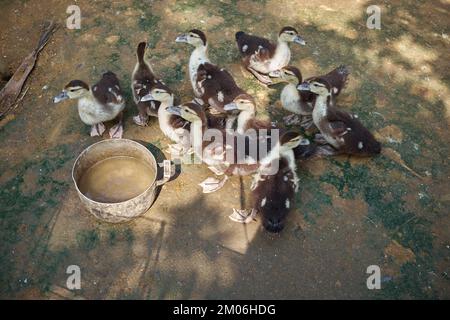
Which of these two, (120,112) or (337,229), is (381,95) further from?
(120,112)

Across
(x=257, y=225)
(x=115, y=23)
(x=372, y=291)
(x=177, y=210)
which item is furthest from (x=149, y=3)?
(x=372, y=291)

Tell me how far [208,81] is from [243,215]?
178 cm

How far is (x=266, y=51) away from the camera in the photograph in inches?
216

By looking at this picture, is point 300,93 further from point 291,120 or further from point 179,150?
point 179,150

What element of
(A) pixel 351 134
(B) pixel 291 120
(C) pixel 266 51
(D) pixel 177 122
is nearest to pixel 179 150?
(D) pixel 177 122

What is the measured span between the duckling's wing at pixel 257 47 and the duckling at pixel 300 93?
14.8 inches

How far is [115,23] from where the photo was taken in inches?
247

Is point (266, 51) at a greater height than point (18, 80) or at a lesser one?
greater

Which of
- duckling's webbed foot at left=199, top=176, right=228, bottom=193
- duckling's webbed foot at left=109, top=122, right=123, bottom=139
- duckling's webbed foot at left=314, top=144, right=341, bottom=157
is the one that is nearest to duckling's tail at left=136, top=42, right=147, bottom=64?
duckling's webbed foot at left=109, top=122, right=123, bottom=139

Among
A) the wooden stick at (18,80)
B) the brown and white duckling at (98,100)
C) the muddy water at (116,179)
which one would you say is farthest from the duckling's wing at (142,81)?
the wooden stick at (18,80)

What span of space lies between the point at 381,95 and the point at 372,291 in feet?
9.45

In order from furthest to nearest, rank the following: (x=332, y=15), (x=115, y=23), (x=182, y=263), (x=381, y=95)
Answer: (x=332, y=15)
(x=115, y=23)
(x=381, y=95)
(x=182, y=263)

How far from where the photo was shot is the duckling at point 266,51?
545 centimetres
